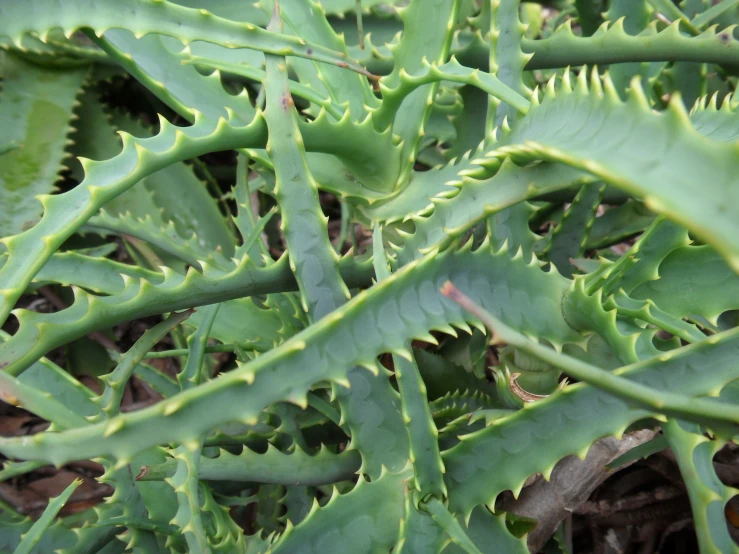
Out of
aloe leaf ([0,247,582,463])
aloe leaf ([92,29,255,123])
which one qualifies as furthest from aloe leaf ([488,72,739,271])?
aloe leaf ([92,29,255,123])

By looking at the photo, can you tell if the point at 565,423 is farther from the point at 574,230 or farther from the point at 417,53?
the point at 417,53

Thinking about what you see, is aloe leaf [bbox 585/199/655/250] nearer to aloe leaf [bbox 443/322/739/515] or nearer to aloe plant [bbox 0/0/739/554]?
aloe plant [bbox 0/0/739/554]

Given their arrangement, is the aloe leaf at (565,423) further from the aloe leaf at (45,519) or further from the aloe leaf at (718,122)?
the aloe leaf at (45,519)

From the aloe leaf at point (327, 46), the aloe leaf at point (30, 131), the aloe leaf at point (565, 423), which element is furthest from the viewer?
the aloe leaf at point (30, 131)

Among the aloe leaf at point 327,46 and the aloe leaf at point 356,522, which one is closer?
the aloe leaf at point 356,522

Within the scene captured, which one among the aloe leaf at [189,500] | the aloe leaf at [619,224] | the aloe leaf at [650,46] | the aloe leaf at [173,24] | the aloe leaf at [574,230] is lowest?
the aloe leaf at [189,500]

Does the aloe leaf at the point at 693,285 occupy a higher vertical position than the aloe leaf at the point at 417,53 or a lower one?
lower

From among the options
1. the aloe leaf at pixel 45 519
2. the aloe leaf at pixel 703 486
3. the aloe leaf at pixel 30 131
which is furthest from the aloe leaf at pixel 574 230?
the aloe leaf at pixel 30 131

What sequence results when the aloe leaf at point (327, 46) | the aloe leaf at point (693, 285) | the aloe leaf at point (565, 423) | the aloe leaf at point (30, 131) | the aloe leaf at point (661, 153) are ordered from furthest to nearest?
1. the aloe leaf at point (30, 131)
2. the aloe leaf at point (327, 46)
3. the aloe leaf at point (693, 285)
4. the aloe leaf at point (565, 423)
5. the aloe leaf at point (661, 153)

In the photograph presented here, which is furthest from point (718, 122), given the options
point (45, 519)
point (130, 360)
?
point (45, 519)
